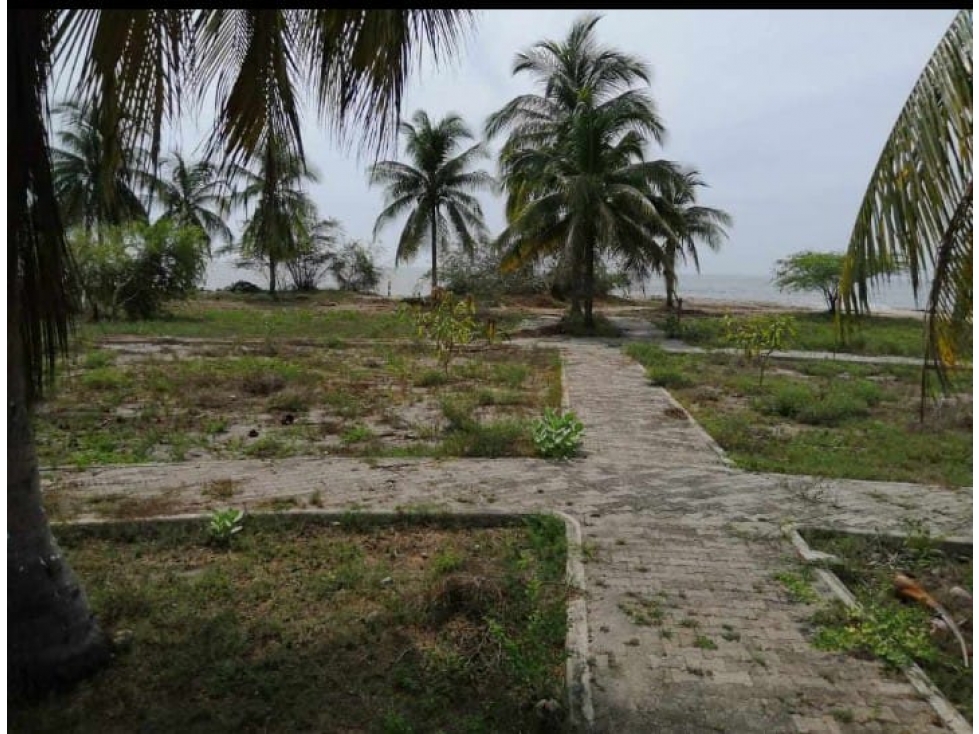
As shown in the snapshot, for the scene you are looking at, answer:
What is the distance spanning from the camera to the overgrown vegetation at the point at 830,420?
7449 millimetres

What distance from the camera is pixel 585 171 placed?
813 inches

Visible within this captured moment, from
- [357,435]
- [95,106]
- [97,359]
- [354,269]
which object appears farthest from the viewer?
[354,269]

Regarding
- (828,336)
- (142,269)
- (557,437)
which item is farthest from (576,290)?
(557,437)

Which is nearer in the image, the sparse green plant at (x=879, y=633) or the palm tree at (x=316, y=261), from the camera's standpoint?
the sparse green plant at (x=879, y=633)

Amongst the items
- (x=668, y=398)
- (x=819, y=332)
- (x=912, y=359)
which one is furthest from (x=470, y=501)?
(x=819, y=332)

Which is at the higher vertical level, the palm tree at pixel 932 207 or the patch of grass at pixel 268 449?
the palm tree at pixel 932 207

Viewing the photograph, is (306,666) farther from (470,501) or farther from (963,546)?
(963,546)

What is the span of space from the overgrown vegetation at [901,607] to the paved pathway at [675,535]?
164 mm

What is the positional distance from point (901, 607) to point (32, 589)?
438 centimetres

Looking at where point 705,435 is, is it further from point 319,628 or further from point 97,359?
point 97,359

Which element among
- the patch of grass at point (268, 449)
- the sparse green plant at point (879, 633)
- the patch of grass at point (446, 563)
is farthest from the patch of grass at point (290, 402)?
the sparse green plant at point (879, 633)

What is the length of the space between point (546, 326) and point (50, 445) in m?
16.9

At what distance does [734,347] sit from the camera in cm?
1798

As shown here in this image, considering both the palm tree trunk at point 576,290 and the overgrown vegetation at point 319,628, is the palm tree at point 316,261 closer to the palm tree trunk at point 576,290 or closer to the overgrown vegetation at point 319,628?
the palm tree trunk at point 576,290
